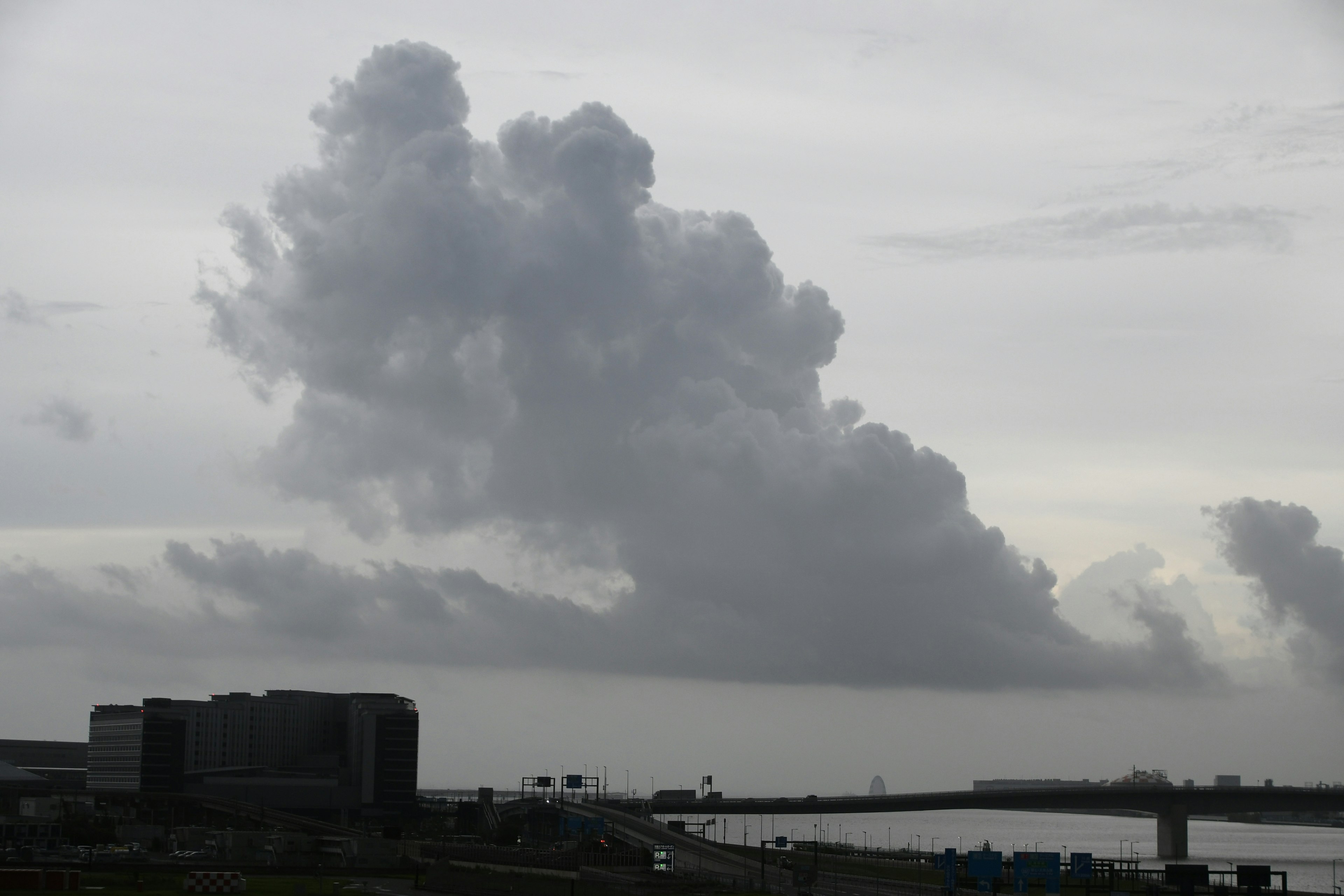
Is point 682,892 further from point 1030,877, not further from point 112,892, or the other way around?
point 112,892

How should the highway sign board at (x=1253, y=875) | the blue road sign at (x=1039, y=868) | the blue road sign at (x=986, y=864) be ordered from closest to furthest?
the highway sign board at (x=1253, y=875) < the blue road sign at (x=986, y=864) < the blue road sign at (x=1039, y=868)

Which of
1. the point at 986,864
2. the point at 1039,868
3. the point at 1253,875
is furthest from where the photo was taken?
the point at 1039,868

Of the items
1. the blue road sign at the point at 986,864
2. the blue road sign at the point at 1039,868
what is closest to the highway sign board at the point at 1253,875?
the blue road sign at the point at 1039,868

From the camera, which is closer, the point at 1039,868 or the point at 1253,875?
the point at 1253,875

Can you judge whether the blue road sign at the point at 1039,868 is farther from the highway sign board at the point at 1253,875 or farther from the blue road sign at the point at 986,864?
the highway sign board at the point at 1253,875

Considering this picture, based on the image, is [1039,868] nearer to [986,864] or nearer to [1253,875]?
[986,864]

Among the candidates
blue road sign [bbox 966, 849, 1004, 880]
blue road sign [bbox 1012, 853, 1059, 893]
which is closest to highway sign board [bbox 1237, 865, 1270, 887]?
blue road sign [bbox 1012, 853, 1059, 893]

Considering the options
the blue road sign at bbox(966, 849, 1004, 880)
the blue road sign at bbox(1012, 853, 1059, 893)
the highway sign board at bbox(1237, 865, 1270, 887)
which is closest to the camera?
the highway sign board at bbox(1237, 865, 1270, 887)

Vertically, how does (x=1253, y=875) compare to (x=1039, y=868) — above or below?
above

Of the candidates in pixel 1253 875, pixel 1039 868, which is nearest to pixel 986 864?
pixel 1039 868

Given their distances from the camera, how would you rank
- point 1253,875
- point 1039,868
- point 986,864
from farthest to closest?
point 1039,868
point 986,864
point 1253,875

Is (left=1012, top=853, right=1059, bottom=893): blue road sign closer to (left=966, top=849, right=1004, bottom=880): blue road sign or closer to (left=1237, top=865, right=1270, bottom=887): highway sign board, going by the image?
(left=966, top=849, right=1004, bottom=880): blue road sign

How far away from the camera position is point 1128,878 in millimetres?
164250

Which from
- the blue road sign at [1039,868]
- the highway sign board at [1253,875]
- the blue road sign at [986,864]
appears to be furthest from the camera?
the blue road sign at [1039,868]
